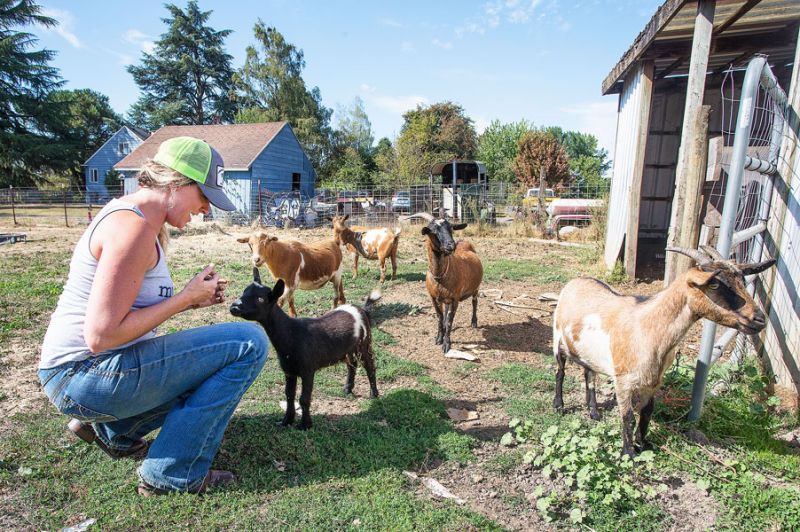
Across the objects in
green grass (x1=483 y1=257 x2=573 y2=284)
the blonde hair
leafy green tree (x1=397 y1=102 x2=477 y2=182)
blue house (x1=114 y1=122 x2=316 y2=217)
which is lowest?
green grass (x1=483 y1=257 x2=573 y2=284)

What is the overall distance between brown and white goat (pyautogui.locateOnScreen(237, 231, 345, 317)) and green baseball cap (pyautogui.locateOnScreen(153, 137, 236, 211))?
424cm

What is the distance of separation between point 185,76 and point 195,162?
5569cm

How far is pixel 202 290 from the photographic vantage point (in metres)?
2.56

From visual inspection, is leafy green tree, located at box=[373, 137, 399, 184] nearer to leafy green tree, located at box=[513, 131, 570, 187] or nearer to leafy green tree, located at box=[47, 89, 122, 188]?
leafy green tree, located at box=[513, 131, 570, 187]

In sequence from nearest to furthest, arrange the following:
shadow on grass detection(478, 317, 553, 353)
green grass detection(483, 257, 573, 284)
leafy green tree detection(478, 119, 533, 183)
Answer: shadow on grass detection(478, 317, 553, 353) < green grass detection(483, 257, 573, 284) < leafy green tree detection(478, 119, 533, 183)

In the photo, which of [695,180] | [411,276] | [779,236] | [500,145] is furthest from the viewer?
[500,145]

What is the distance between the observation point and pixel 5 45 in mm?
35750

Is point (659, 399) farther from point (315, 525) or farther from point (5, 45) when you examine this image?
point (5, 45)

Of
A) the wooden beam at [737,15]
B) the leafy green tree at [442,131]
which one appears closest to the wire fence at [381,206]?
the wooden beam at [737,15]

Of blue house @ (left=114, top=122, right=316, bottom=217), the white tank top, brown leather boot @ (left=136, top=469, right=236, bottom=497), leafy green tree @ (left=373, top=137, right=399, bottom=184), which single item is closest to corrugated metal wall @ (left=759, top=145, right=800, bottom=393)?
brown leather boot @ (left=136, top=469, right=236, bottom=497)

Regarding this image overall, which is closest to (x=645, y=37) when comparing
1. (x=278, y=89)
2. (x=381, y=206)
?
(x=381, y=206)

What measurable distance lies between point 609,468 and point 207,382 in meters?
2.58

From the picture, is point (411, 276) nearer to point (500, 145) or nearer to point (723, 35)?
point (723, 35)

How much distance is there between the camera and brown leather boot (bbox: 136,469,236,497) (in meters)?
2.71
